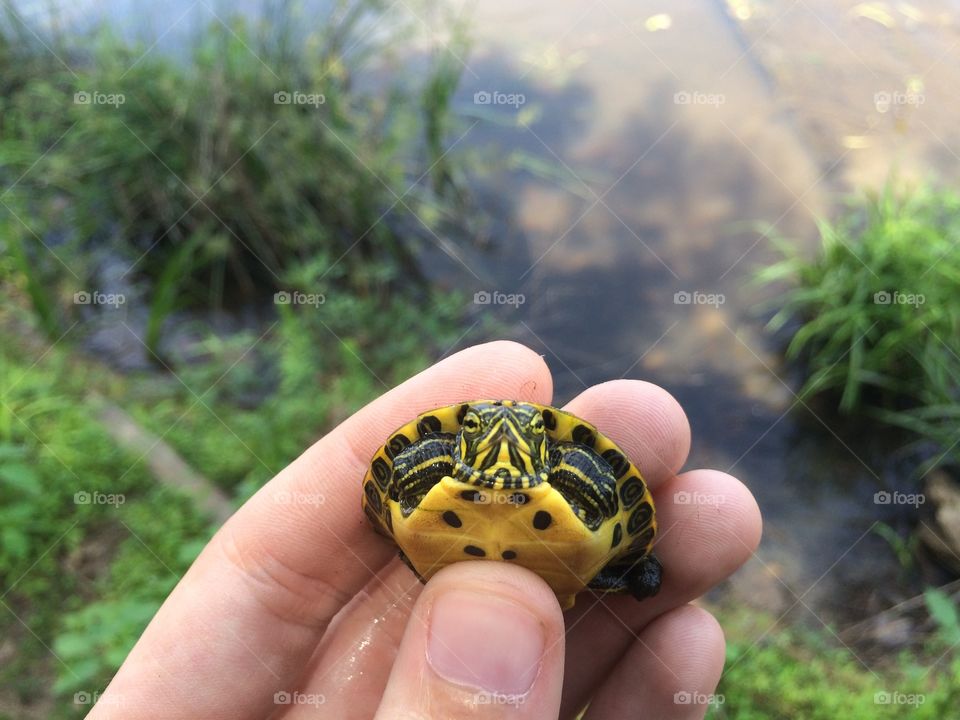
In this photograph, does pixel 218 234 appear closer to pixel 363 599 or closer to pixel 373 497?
pixel 363 599

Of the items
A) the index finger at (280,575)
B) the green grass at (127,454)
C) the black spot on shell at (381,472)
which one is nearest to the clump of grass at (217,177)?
the green grass at (127,454)

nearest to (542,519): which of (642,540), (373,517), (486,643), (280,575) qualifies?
(486,643)

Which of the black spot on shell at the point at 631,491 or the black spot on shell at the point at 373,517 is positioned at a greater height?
the black spot on shell at the point at 631,491

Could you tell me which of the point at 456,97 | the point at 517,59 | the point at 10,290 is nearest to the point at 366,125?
the point at 456,97

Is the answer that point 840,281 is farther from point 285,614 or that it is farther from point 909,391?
point 285,614

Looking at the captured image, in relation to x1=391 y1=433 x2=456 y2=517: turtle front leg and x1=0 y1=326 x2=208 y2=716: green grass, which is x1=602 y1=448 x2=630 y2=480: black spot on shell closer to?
x1=391 y1=433 x2=456 y2=517: turtle front leg

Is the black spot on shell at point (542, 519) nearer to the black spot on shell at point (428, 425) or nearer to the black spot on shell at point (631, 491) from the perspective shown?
the black spot on shell at point (631, 491)

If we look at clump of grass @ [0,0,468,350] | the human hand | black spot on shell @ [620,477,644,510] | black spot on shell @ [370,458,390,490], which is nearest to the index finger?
the human hand
